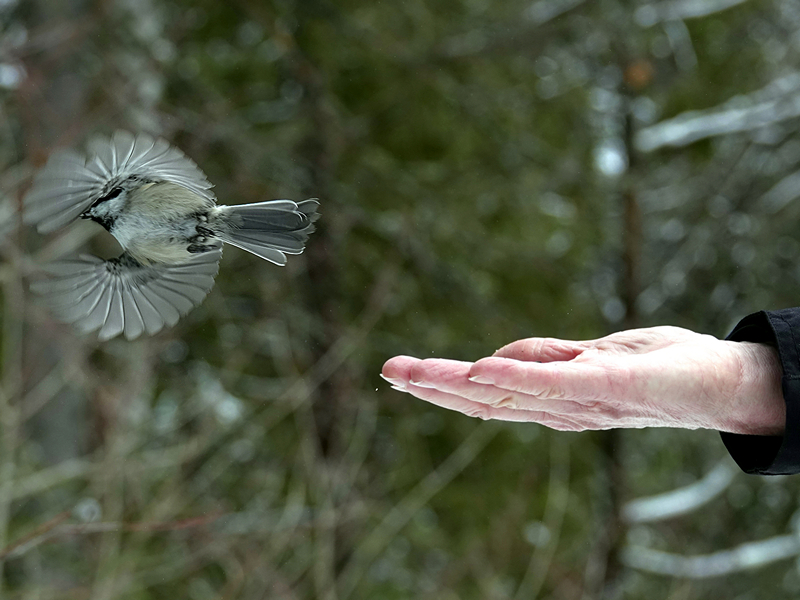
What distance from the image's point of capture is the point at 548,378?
1162mm

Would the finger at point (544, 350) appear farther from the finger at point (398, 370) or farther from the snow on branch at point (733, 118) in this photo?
the snow on branch at point (733, 118)

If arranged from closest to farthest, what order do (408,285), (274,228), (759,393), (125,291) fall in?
(274,228) < (125,291) < (759,393) < (408,285)

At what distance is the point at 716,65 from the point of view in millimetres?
4848

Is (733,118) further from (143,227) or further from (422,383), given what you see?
(143,227)

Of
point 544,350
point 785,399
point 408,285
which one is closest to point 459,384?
point 544,350

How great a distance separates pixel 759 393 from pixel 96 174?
46.7 inches

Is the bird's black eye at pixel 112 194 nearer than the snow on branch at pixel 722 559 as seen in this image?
Yes

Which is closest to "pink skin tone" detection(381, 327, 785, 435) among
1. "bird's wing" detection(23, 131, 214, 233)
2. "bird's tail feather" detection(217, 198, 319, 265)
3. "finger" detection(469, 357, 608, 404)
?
"finger" detection(469, 357, 608, 404)

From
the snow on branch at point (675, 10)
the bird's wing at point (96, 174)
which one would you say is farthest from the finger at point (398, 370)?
the snow on branch at point (675, 10)

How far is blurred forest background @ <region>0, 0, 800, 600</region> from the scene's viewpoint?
2.89m

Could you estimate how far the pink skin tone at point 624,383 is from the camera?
1200 mm

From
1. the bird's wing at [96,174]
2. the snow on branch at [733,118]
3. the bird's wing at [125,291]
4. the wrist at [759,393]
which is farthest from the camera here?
the snow on branch at [733,118]

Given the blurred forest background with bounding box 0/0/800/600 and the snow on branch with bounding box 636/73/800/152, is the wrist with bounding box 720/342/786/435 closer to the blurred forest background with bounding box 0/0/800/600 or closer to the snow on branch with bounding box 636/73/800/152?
the blurred forest background with bounding box 0/0/800/600

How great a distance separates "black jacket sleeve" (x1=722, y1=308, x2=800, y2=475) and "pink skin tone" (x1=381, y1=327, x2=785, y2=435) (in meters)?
0.03
